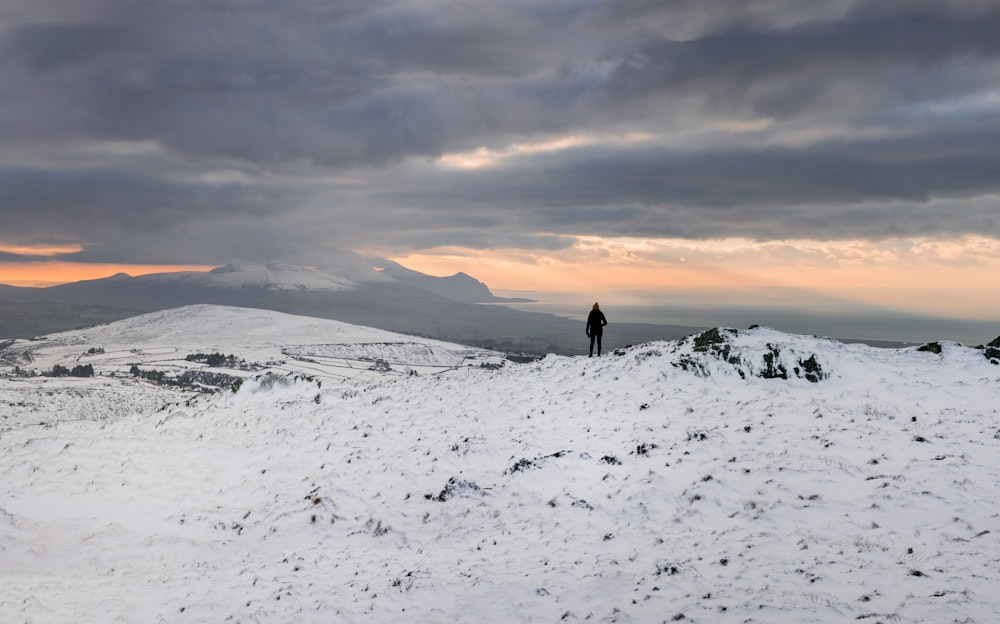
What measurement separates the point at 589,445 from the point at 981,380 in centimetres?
1653

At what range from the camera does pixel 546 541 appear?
584 inches

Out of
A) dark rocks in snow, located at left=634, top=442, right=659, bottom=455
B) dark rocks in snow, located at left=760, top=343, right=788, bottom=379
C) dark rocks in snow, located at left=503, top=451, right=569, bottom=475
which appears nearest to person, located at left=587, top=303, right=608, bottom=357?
dark rocks in snow, located at left=760, top=343, right=788, bottom=379

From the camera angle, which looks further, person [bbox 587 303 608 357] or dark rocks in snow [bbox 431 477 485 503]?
person [bbox 587 303 608 357]

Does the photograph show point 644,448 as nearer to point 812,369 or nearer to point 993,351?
point 812,369

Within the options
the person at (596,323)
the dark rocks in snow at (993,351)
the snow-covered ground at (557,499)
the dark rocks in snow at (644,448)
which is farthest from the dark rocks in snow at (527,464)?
the dark rocks in snow at (993,351)

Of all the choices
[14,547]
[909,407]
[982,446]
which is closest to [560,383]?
[909,407]

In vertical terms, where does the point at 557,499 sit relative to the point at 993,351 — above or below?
below

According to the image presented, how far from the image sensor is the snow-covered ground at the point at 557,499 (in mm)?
11789

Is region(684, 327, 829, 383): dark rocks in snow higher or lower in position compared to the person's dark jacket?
lower

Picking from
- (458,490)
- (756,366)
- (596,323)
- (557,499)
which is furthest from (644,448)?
(596,323)

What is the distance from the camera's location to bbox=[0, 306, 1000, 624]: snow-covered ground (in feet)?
38.7

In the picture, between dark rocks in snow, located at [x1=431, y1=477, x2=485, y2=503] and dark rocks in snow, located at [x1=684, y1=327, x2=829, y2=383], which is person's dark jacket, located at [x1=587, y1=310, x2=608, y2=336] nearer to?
dark rocks in snow, located at [x1=684, y1=327, x2=829, y2=383]

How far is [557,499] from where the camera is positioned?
55.0ft

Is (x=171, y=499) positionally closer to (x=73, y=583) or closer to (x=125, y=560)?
(x=125, y=560)
